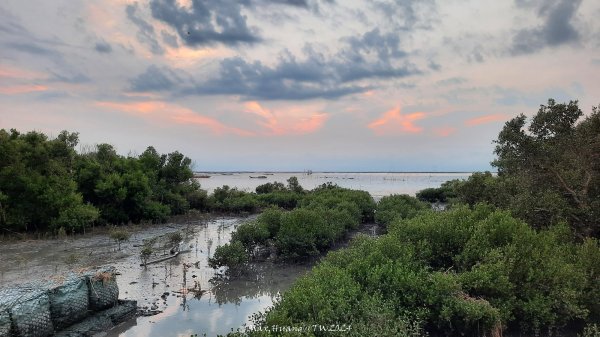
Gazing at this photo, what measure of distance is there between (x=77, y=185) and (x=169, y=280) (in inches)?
663

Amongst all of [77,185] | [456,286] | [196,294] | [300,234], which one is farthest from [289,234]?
[77,185]

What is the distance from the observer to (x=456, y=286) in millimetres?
8820

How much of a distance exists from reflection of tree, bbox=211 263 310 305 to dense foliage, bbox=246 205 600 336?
5.03 m

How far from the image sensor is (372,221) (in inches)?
1280

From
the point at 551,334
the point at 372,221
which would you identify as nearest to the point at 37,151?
the point at 372,221

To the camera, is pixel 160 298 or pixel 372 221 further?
pixel 372 221

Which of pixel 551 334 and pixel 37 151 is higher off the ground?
pixel 37 151

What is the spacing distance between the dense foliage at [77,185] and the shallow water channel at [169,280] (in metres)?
2.94

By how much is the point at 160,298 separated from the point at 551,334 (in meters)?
11.5

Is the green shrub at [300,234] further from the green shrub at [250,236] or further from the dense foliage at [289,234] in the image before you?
the green shrub at [250,236]

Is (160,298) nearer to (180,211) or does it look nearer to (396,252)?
(396,252)

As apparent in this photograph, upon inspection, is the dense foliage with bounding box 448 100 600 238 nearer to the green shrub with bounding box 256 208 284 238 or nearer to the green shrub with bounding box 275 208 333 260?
the green shrub with bounding box 275 208 333 260

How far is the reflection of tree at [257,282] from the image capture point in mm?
14844

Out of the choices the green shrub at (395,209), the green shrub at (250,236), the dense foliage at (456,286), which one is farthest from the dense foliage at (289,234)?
the dense foliage at (456,286)
